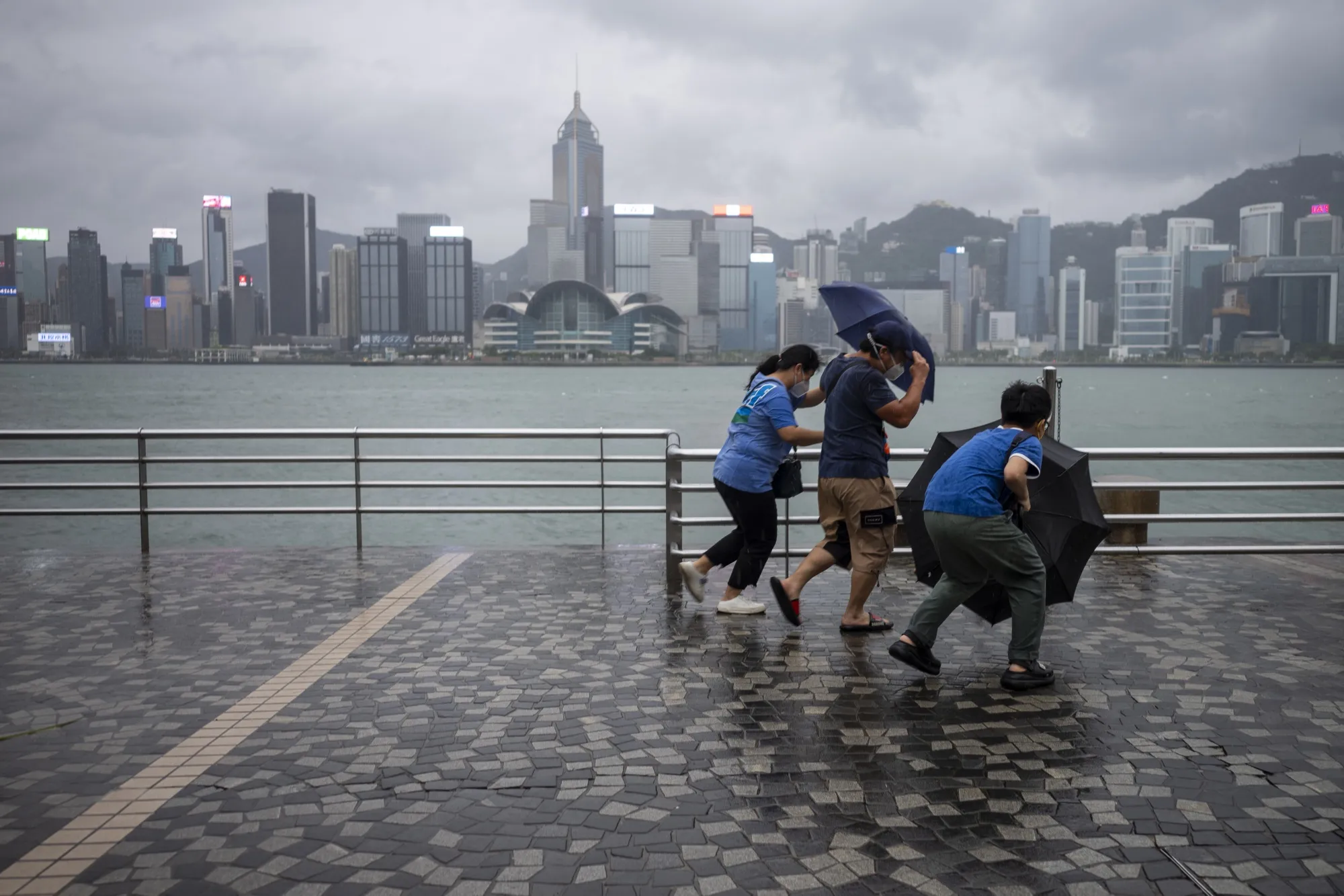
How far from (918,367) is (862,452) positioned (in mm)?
571

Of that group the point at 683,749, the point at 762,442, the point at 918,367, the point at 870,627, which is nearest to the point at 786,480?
the point at 762,442

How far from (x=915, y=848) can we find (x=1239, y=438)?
72693 millimetres

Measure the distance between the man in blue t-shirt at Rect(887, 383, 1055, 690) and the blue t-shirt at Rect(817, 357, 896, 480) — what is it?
0.78 m

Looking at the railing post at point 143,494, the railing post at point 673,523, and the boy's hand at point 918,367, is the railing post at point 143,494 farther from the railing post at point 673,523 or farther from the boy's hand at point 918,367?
the boy's hand at point 918,367

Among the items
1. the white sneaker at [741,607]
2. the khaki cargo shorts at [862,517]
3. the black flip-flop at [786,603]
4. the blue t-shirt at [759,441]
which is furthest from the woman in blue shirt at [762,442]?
the khaki cargo shorts at [862,517]

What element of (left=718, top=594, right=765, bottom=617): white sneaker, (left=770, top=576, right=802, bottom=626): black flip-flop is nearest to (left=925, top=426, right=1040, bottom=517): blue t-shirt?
(left=770, top=576, right=802, bottom=626): black flip-flop

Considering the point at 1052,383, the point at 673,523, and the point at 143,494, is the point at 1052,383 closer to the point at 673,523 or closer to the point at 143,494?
the point at 673,523

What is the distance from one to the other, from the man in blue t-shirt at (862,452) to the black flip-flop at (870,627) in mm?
162

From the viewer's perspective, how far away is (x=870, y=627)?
6926 mm

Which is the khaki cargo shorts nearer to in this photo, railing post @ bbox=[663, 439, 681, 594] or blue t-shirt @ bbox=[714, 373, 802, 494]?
blue t-shirt @ bbox=[714, 373, 802, 494]

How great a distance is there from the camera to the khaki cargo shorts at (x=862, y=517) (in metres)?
6.53

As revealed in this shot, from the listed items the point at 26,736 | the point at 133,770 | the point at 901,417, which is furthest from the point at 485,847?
the point at 901,417

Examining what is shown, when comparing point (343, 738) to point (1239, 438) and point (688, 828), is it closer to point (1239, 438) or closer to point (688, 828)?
point (688, 828)

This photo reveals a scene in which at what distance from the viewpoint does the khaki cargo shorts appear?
6.53 metres
